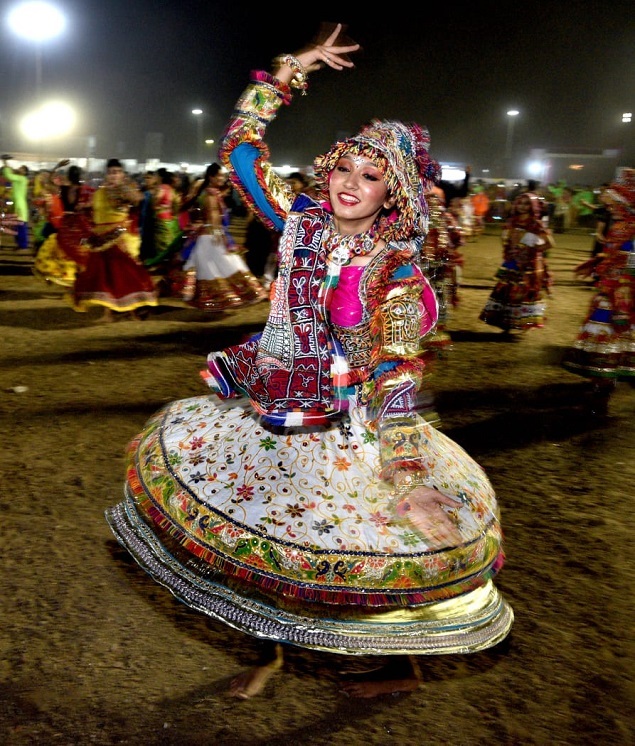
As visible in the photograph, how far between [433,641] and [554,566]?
1751 mm

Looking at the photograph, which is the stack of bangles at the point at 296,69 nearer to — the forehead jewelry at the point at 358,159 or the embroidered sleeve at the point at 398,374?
the forehead jewelry at the point at 358,159

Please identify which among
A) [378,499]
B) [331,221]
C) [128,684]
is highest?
[331,221]

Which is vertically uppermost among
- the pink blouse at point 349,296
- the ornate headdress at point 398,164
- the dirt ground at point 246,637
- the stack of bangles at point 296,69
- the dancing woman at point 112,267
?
the stack of bangles at point 296,69

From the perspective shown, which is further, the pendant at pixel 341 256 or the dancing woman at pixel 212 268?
the dancing woman at pixel 212 268

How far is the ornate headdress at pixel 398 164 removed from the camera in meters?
2.49

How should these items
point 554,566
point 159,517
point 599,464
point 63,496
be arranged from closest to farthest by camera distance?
point 159,517 → point 554,566 → point 63,496 → point 599,464

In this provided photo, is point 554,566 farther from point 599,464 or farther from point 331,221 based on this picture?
point 331,221

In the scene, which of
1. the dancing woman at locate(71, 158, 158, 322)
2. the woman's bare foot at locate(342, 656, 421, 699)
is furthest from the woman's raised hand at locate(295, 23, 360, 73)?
the dancing woman at locate(71, 158, 158, 322)

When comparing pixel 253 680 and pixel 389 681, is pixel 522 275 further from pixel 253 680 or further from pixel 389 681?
pixel 253 680

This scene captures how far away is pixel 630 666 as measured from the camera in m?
3.14

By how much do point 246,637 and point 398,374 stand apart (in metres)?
1.49

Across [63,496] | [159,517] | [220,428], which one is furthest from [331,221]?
[63,496]

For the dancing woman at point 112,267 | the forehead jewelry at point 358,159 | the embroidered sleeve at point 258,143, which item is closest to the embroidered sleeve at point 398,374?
the forehead jewelry at point 358,159

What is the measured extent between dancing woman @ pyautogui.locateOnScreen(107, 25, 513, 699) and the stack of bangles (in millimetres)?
64
